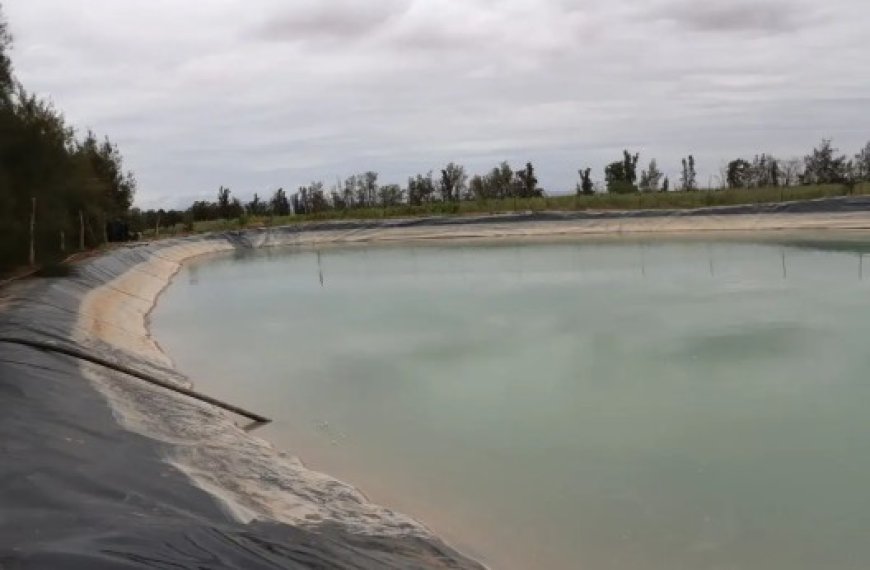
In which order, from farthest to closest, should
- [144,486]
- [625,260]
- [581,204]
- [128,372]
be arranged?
[581,204]
[625,260]
[128,372]
[144,486]

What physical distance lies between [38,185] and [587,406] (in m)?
12.3

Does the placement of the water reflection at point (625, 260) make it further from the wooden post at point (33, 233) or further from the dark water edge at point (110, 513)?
the dark water edge at point (110, 513)

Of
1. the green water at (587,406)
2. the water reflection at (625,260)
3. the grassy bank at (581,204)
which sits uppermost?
the grassy bank at (581,204)

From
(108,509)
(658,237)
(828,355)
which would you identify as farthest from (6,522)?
(658,237)

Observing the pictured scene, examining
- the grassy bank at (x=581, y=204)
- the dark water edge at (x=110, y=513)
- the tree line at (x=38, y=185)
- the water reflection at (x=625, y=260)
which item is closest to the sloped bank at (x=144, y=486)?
the dark water edge at (x=110, y=513)

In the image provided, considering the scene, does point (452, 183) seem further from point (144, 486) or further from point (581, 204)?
point (144, 486)

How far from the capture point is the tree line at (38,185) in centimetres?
1312

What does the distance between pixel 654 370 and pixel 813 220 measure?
65.5ft

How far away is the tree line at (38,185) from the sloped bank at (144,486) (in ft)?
20.3

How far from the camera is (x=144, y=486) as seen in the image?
147 inches

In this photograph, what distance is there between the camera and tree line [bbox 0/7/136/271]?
13125 mm

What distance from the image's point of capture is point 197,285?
56.7 ft

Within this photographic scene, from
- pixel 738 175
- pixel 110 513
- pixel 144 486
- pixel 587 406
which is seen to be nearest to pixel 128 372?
pixel 144 486

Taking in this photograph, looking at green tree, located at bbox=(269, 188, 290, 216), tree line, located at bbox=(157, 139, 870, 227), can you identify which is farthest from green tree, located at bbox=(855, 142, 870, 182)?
green tree, located at bbox=(269, 188, 290, 216)
